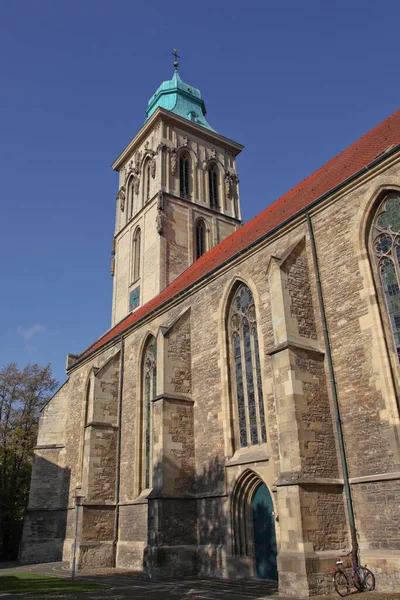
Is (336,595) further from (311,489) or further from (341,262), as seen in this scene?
(341,262)

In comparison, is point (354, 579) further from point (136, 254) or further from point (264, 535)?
point (136, 254)

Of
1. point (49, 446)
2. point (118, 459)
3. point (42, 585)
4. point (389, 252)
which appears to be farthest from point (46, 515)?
point (389, 252)

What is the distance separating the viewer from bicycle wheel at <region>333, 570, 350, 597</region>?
8.74 m

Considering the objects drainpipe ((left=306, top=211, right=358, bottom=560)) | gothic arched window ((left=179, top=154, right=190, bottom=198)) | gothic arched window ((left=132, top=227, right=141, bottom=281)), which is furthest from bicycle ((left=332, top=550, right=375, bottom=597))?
gothic arched window ((left=179, top=154, right=190, bottom=198))

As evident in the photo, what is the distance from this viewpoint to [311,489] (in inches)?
373

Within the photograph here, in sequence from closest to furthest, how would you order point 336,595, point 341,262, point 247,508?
point 336,595 < point 341,262 < point 247,508

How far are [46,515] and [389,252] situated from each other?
710 inches

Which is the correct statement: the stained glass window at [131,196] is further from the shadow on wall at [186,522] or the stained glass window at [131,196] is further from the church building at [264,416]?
the shadow on wall at [186,522]

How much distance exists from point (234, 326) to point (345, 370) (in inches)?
170

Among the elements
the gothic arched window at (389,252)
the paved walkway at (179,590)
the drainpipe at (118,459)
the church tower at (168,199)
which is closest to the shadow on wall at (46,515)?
the drainpipe at (118,459)

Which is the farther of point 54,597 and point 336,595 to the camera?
point 54,597

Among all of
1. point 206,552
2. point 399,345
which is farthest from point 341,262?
point 206,552

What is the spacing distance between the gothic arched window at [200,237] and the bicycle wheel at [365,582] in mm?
20308

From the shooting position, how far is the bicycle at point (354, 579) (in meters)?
8.80
